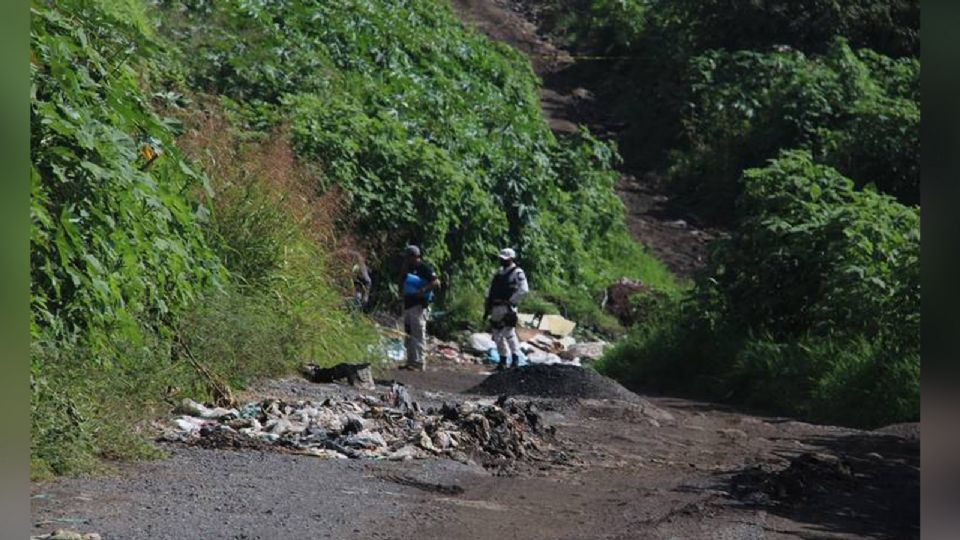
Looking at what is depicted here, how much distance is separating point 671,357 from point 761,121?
14.3 metres

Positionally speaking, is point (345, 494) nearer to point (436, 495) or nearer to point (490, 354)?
point (436, 495)

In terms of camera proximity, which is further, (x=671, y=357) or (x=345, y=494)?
(x=671, y=357)

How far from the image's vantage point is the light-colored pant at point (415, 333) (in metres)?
18.3

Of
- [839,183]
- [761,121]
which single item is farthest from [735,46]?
[839,183]

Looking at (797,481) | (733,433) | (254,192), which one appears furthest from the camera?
(254,192)

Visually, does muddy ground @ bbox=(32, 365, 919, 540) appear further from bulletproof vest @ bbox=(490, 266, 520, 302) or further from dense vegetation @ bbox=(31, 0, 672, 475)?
bulletproof vest @ bbox=(490, 266, 520, 302)

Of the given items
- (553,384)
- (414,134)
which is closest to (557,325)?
(414,134)

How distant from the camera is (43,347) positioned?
897 centimetres

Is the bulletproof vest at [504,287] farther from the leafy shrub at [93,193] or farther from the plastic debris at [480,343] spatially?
the leafy shrub at [93,193]

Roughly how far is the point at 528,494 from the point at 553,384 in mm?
5823

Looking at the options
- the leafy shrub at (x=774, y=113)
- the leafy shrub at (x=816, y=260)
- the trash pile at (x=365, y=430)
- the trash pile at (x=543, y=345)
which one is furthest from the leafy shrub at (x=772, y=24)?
the trash pile at (x=365, y=430)

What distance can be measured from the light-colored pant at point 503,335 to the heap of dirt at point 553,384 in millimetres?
3116

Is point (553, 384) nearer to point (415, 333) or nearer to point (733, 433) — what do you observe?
point (733, 433)

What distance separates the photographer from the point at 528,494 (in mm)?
9750
